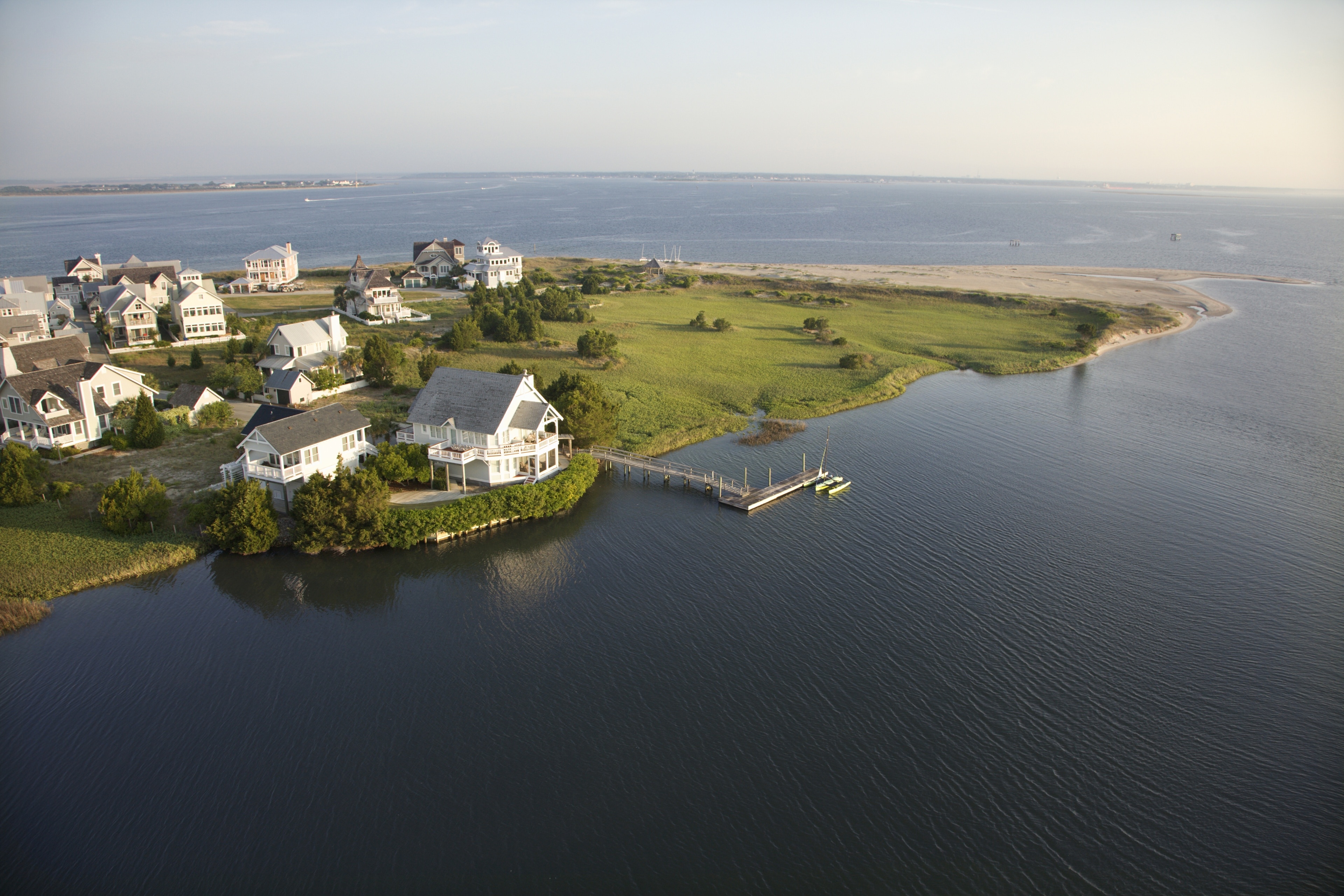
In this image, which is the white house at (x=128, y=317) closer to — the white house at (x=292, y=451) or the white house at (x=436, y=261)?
the white house at (x=292, y=451)

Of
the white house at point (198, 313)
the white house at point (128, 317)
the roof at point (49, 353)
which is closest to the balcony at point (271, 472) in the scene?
the roof at point (49, 353)

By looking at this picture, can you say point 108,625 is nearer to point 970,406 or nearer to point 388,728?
point 388,728

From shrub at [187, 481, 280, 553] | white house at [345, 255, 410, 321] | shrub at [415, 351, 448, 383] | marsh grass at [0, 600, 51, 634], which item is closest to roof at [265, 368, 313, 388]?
shrub at [415, 351, 448, 383]

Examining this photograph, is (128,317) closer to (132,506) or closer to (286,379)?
(286,379)

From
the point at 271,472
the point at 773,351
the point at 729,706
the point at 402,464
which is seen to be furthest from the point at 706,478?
the point at 773,351

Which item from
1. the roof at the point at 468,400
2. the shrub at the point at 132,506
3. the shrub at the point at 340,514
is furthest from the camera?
Result: the roof at the point at 468,400

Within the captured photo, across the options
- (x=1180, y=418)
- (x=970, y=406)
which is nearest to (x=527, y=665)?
(x=970, y=406)
